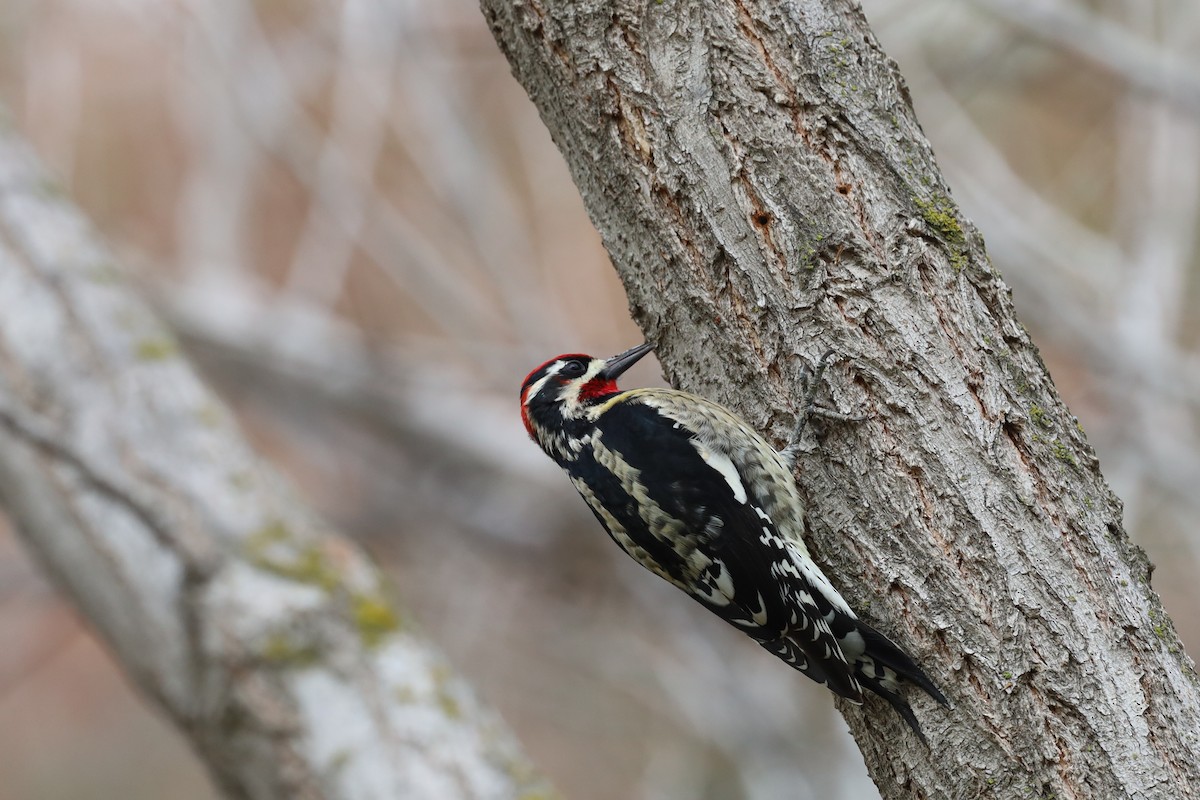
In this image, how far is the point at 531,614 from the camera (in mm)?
8156

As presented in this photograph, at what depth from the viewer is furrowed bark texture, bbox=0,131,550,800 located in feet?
10.9

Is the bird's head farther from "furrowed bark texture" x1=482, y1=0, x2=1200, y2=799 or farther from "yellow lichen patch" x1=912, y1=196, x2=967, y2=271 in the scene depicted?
"yellow lichen patch" x1=912, y1=196, x2=967, y2=271

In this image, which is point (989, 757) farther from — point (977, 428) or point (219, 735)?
point (219, 735)

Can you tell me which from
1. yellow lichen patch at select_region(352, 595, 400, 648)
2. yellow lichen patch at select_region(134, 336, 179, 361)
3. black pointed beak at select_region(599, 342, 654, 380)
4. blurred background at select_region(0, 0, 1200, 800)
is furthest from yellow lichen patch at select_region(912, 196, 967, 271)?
blurred background at select_region(0, 0, 1200, 800)

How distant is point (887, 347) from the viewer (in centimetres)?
229

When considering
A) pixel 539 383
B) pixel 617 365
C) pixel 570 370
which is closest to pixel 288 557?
pixel 539 383

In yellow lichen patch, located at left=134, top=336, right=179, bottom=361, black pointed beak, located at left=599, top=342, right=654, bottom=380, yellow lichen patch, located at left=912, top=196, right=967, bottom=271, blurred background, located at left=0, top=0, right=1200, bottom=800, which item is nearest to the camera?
Answer: yellow lichen patch, located at left=912, top=196, right=967, bottom=271

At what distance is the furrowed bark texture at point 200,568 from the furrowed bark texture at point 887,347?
1.52 metres

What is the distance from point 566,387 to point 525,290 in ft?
10.5

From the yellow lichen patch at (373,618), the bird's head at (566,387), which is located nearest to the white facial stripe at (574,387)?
the bird's head at (566,387)

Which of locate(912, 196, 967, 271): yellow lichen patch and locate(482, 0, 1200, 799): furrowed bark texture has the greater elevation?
locate(912, 196, 967, 271): yellow lichen patch

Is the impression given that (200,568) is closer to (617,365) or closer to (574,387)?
(574,387)

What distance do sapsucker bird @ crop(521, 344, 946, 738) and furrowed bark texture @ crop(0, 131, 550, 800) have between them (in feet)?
2.71

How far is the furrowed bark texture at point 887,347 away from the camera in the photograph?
2166 millimetres
